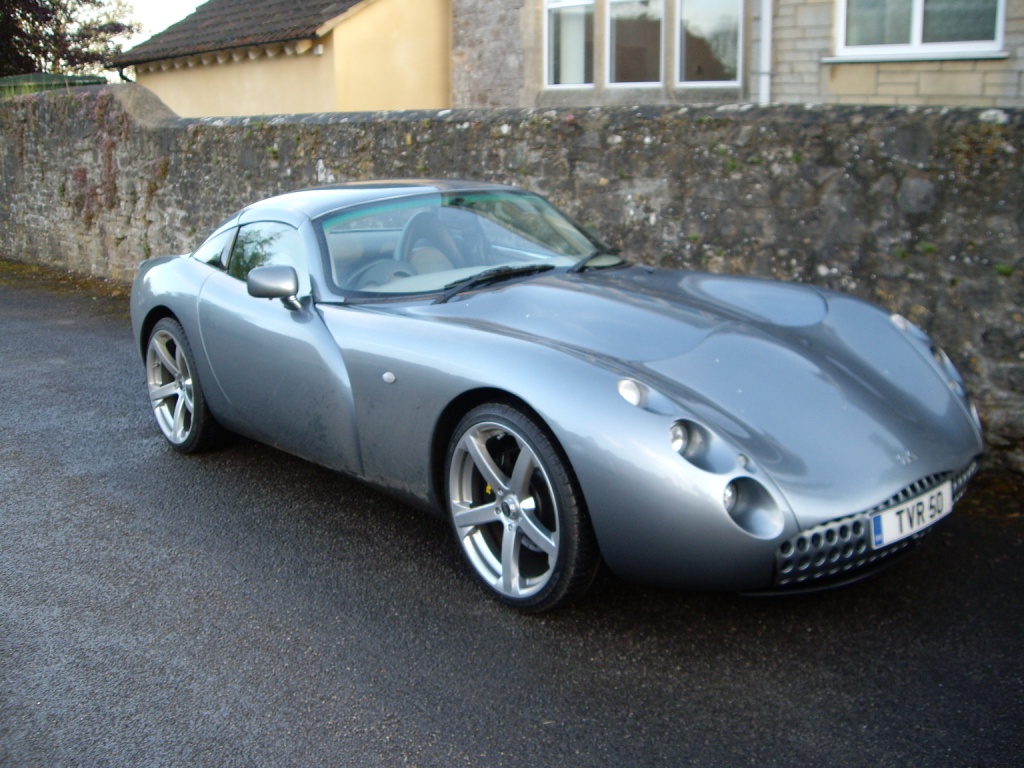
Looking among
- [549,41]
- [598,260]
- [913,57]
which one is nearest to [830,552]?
[598,260]

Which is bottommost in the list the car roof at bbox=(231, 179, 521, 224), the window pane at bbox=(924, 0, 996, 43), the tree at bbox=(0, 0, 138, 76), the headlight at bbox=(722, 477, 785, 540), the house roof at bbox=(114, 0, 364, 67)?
the headlight at bbox=(722, 477, 785, 540)

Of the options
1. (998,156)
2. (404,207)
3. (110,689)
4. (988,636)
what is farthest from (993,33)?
(110,689)

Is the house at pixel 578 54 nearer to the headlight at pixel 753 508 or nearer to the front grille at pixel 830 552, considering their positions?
the front grille at pixel 830 552

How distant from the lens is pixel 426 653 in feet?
10.9

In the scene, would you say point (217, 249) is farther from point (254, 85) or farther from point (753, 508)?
point (254, 85)

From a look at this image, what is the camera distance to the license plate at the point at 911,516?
10.2ft

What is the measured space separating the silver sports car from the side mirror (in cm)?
1

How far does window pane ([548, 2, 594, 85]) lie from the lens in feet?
45.5

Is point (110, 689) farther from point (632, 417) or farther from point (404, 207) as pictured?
point (404, 207)

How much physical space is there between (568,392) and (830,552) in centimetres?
90

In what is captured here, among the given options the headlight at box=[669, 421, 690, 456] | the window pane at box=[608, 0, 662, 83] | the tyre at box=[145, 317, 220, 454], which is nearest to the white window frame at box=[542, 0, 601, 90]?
the window pane at box=[608, 0, 662, 83]

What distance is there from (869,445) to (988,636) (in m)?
0.71

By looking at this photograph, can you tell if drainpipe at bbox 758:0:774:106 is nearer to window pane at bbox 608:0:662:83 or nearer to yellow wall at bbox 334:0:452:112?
window pane at bbox 608:0:662:83

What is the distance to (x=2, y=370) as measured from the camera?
7.71 m
